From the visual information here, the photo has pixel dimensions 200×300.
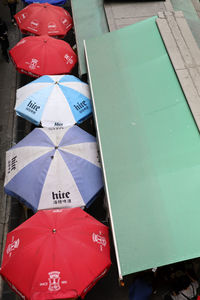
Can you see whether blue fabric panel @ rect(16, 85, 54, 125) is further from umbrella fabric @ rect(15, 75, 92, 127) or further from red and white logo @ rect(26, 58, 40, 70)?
red and white logo @ rect(26, 58, 40, 70)

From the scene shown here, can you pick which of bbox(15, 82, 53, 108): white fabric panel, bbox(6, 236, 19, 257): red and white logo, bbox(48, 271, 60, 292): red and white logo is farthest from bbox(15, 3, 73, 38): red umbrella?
bbox(48, 271, 60, 292): red and white logo

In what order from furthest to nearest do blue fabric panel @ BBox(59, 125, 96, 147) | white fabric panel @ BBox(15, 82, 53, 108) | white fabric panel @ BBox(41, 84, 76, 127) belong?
white fabric panel @ BBox(15, 82, 53, 108) → white fabric panel @ BBox(41, 84, 76, 127) → blue fabric panel @ BBox(59, 125, 96, 147)

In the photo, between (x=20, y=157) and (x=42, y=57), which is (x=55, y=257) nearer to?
Answer: (x=20, y=157)

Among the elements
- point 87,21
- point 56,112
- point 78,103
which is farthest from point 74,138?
point 87,21

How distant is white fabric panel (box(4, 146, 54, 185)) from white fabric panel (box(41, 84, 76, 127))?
1161 millimetres

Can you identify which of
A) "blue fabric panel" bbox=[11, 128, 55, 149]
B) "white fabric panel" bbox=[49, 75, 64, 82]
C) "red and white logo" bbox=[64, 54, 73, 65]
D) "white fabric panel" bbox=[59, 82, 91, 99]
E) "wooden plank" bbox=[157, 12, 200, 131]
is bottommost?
"blue fabric panel" bbox=[11, 128, 55, 149]

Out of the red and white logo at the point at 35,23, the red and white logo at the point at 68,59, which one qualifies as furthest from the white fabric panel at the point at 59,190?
the red and white logo at the point at 35,23

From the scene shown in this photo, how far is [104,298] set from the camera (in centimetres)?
796

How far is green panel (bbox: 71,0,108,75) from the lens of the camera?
1132 cm

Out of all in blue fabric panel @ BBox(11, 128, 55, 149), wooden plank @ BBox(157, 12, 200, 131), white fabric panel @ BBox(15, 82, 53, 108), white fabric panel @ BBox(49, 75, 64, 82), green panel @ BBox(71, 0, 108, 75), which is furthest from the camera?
green panel @ BBox(71, 0, 108, 75)

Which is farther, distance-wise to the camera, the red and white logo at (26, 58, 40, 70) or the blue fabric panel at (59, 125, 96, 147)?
the red and white logo at (26, 58, 40, 70)

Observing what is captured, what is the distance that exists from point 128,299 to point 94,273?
7.20 feet

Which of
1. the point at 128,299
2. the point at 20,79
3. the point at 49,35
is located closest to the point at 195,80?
the point at 128,299

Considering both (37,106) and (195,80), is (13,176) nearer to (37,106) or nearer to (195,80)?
(37,106)
